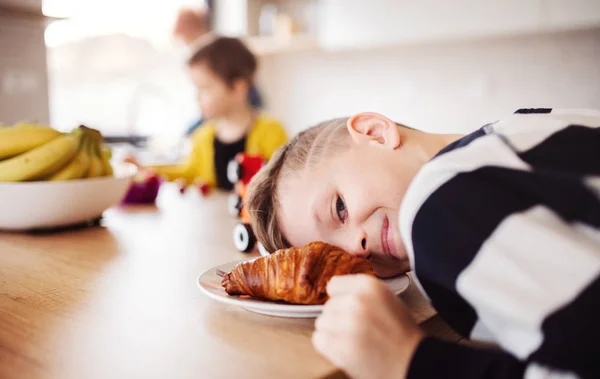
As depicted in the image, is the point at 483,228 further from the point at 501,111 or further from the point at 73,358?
the point at 501,111

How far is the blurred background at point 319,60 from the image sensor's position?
6.76 ft

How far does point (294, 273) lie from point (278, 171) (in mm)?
269

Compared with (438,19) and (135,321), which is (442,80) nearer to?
(438,19)

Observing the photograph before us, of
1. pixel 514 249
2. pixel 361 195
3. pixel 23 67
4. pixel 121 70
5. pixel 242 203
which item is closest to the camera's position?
pixel 514 249

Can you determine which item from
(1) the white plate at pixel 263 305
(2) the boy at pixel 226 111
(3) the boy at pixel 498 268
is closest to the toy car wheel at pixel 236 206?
(1) the white plate at pixel 263 305

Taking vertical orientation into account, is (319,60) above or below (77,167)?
above

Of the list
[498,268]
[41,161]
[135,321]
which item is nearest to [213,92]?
[41,161]

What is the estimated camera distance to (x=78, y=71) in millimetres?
3449

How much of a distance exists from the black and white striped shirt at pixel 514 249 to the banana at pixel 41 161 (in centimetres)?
73

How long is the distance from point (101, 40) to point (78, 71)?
25 centimetres

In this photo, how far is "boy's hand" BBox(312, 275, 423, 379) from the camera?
1.47 feet

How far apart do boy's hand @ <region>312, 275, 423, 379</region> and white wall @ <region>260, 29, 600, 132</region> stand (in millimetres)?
2362

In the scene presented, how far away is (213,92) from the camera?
7.99 feet

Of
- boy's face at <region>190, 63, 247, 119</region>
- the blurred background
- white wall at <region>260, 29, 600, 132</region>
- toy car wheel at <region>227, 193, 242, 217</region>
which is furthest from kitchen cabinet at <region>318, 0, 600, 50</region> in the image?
toy car wheel at <region>227, 193, 242, 217</region>
